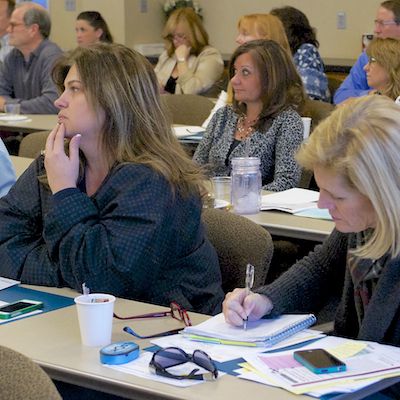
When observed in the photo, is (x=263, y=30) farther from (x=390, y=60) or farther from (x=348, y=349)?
(x=348, y=349)

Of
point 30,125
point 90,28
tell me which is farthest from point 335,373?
point 90,28

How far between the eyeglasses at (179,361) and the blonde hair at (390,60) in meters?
3.11

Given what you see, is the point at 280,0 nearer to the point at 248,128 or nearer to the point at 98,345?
the point at 248,128

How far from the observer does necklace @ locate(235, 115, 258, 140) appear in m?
4.38

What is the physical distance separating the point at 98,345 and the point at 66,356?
9cm

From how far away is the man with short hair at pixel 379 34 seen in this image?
21.1ft

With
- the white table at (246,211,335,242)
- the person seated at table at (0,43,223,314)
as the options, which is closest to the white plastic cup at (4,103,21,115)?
the white table at (246,211,335,242)

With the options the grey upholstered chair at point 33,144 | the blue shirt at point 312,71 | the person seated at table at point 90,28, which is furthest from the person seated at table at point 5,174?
the person seated at table at point 90,28

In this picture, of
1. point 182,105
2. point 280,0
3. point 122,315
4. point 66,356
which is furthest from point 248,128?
point 280,0

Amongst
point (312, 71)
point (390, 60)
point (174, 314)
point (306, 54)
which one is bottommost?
point (174, 314)

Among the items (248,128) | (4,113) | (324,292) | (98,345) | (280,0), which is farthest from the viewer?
(280,0)

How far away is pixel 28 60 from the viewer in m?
6.79

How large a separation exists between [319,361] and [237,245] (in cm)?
84

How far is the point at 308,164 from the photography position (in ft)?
6.84
